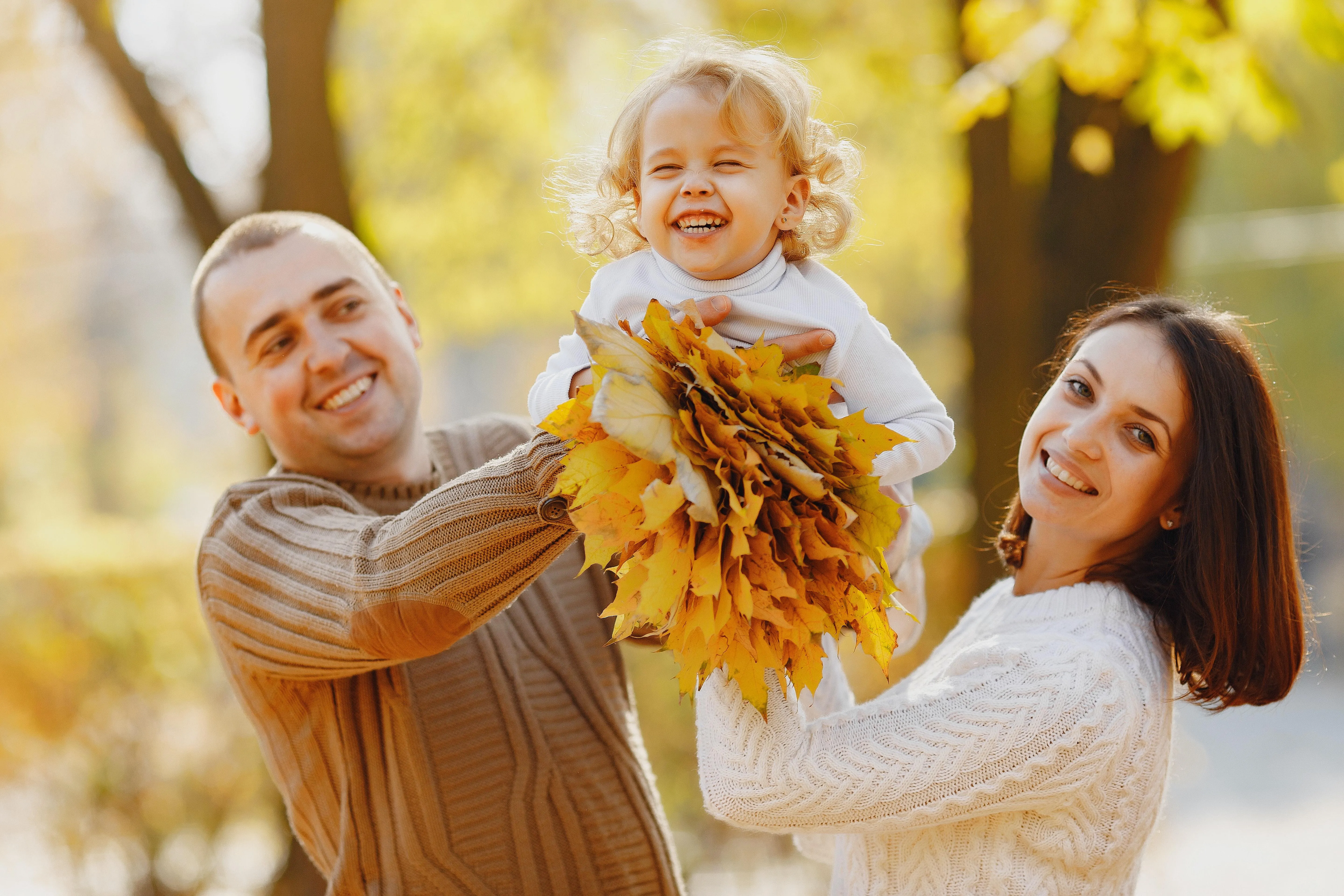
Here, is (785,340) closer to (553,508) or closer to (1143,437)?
(553,508)

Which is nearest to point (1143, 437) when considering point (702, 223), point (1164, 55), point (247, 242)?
point (702, 223)

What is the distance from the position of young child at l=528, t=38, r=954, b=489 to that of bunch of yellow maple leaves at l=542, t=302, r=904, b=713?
0.31m

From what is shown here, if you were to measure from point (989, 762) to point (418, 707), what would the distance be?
1277 mm

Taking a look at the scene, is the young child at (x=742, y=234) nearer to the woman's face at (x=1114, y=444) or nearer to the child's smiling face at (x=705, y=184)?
the child's smiling face at (x=705, y=184)

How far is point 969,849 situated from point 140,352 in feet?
80.8

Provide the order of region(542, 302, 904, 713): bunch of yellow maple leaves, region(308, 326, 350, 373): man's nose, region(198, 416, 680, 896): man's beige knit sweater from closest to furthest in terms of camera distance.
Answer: region(542, 302, 904, 713): bunch of yellow maple leaves
region(198, 416, 680, 896): man's beige knit sweater
region(308, 326, 350, 373): man's nose

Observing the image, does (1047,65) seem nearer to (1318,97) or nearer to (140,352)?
(1318,97)

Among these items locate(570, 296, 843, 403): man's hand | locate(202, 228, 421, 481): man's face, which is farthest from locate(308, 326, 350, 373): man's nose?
locate(570, 296, 843, 403): man's hand

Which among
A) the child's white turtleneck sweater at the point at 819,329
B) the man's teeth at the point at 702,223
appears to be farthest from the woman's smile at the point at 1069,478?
the man's teeth at the point at 702,223

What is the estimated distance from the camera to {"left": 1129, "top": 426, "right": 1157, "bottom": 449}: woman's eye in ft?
7.47

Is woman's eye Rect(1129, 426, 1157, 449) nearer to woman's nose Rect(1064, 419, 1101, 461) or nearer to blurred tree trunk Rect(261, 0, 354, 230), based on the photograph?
woman's nose Rect(1064, 419, 1101, 461)

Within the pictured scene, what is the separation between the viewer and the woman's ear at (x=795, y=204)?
2209mm

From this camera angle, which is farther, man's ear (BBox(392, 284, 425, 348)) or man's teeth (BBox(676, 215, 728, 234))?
man's ear (BBox(392, 284, 425, 348))

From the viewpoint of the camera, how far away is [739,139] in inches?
83.0
